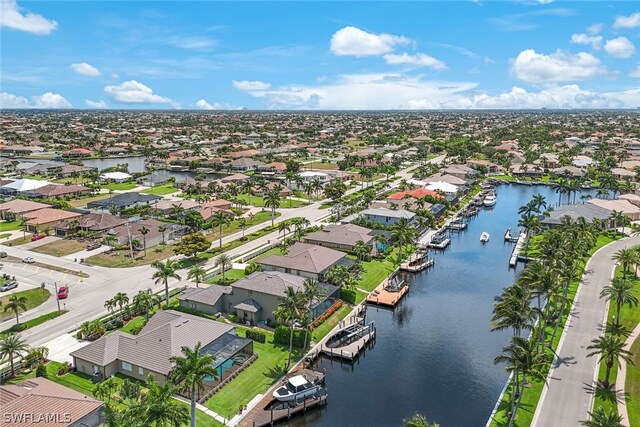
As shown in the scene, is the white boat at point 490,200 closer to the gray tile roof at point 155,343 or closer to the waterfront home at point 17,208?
the gray tile roof at point 155,343

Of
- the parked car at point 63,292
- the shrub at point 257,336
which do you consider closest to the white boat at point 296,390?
the shrub at point 257,336

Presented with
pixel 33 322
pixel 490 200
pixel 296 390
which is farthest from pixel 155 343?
pixel 490 200

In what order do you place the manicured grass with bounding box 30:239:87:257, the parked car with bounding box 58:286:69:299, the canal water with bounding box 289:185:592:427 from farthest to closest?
the manicured grass with bounding box 30:239:87:257, the parked car with bounding box 58:286:69:299, the canal water with bounding box 289:185:592:427

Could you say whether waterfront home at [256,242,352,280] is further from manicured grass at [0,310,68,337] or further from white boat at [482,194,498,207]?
white boat at [482,194,498,207]

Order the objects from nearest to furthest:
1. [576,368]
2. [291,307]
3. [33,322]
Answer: [576,368] < [291,307] < [33,322]

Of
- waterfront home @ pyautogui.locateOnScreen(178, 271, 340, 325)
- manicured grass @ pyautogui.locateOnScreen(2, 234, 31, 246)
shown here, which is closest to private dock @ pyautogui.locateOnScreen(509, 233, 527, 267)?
waterfront home @ pyautogui.locateOnScreen(178, 271, 340, 325)

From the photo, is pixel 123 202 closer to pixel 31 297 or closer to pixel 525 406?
pixel 31 297
